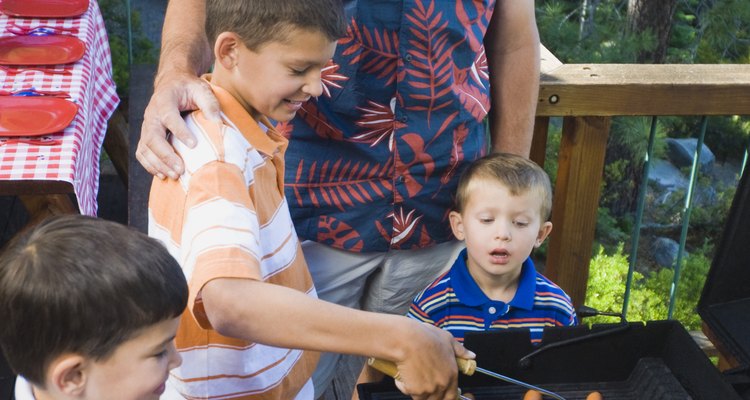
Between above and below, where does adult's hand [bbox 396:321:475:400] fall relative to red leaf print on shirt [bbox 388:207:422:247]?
below

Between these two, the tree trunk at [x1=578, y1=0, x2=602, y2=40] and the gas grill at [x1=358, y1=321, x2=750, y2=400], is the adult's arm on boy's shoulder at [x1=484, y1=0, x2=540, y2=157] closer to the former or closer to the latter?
the gas grill at [x1=358, y1=321, x2=750, y2=400]

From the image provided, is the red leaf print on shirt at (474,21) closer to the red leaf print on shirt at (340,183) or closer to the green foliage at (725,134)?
the red leaf print on shirt at (340,183)

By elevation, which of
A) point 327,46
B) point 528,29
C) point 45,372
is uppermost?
point 528,29

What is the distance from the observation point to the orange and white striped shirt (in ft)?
4.55

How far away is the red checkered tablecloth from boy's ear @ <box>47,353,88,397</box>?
1.57 meters

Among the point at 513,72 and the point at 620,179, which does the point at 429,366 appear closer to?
the point at 513,72

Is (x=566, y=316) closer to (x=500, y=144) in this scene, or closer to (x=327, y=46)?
(x=500, y=144)

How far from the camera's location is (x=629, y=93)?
238 centimetres

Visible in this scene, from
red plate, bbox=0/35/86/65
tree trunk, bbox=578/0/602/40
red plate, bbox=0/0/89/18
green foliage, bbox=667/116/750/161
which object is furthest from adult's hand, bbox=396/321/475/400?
green foliage, bbox=667/116/750/161

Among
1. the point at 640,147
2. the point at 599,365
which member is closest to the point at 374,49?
the point at 599,365

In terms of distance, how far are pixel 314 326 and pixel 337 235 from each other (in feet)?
2.39

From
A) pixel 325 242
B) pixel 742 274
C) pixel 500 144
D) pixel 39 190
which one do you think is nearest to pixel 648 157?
pixel 500 144

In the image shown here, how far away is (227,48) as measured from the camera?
5.27 ft

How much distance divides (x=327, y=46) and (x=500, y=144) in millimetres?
796
